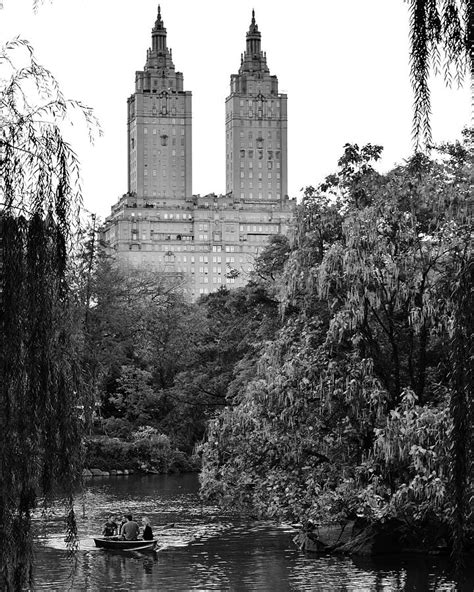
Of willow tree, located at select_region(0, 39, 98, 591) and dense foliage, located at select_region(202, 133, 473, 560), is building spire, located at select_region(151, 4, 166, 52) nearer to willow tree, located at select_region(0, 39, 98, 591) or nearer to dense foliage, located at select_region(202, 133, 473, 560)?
dense foliage, located at select_region(202, 133, 473, 560)

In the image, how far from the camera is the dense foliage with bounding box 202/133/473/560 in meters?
20.6

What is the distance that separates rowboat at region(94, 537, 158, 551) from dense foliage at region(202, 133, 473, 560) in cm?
299

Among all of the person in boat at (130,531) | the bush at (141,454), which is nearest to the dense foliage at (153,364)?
the bush at (141,454)

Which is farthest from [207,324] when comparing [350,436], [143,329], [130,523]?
[350,436]

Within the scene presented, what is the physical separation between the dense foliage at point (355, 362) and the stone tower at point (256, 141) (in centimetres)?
16615

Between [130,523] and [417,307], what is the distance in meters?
9.13

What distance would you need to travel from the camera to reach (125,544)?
25.7 metres

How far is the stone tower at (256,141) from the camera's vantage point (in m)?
192

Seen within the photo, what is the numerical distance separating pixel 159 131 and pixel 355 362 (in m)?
175

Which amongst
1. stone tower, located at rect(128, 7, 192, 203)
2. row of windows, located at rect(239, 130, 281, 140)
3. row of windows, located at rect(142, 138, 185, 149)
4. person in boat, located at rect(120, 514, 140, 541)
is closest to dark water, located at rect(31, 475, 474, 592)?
person in boat, located at rect(120, 514, 140, 541)

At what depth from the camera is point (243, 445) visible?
75.3 feet

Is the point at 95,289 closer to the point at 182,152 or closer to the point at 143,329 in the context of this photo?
the point at 143,329

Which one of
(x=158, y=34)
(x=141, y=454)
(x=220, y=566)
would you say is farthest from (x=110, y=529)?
Result: (x=158, y=34)

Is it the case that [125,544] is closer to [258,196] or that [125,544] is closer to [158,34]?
[258,196]
